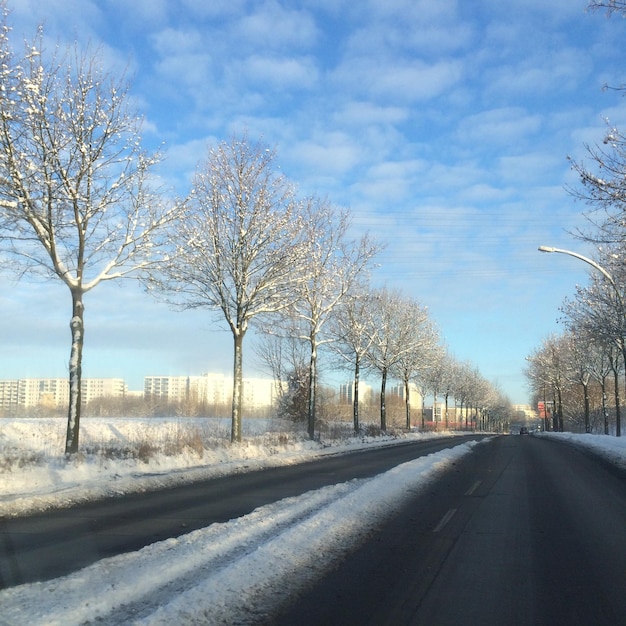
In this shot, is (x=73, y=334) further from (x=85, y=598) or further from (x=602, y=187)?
(x=602, y=187)

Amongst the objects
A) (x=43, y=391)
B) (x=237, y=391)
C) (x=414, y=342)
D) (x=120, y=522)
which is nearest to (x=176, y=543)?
(x=120, y=522)

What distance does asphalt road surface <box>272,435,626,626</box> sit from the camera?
536cm

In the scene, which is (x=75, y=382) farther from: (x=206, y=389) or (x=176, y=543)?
(x=206, y=389)

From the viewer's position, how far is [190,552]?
6891 millimetres

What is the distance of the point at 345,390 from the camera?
101 m

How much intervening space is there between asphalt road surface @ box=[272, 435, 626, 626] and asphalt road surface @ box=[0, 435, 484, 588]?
8.89 ft

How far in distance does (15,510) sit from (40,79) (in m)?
9.60

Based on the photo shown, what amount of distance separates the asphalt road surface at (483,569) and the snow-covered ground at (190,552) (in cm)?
43

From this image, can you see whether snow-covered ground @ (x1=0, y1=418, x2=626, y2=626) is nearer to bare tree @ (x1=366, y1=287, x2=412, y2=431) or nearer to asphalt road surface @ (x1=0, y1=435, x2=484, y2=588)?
asphalt road surface @ (x1=0, y1=435, x2=484, y2=588)

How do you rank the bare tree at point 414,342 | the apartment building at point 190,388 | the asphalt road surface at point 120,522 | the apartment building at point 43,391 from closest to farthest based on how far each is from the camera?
the asphalt road surface at point 120,522 → the bare tree at point 414,342 → the apartment building at point 43,391 → the apartment building at point 190,388

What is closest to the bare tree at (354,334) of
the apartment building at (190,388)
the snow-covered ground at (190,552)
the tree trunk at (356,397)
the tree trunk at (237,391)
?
the tree trunk at (356,397)

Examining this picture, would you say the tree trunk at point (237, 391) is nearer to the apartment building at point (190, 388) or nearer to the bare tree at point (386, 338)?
the bare tree at point (386, 338)

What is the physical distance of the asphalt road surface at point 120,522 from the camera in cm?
692

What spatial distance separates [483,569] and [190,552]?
129 inches
